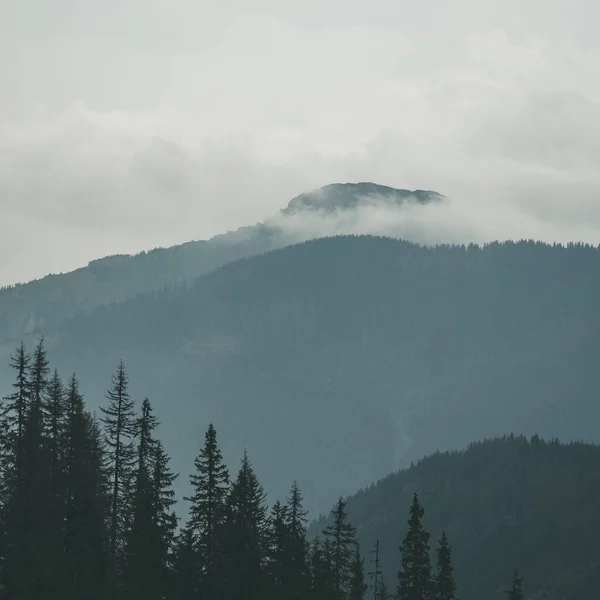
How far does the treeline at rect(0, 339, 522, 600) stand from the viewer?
65.9 meters

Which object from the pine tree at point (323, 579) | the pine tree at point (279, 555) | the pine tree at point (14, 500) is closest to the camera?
the pine tree at point (14, 500)

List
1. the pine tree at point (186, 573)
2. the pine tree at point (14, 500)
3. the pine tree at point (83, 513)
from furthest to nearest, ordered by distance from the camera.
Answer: the pine tree at point (186, 573) → the pine tree at point (83, 513) → the pine tree at point (14, 500)

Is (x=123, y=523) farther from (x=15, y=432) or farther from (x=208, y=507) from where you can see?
(x=15, y=432)

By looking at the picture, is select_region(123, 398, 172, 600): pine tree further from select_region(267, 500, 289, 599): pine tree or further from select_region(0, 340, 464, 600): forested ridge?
select_region(267, 500, 289, 599): pine tree

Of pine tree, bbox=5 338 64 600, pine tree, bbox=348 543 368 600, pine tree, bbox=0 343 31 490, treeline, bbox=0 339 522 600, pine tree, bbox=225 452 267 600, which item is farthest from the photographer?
pine tree, bbox=348 543 368 600

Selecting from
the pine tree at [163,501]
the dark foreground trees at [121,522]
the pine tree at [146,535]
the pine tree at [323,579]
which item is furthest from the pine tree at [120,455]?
the pine tree at [323,579]

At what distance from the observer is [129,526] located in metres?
73.4

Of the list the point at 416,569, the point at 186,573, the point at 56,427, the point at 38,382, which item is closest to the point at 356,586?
the point at 416,569

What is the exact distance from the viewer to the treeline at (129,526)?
6588 centimetres

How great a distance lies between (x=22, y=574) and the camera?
199ft

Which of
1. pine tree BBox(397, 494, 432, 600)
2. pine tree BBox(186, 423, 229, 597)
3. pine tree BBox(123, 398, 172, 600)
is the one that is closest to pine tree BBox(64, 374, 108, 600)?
pine tree BBox(123, 398, 172, 600)

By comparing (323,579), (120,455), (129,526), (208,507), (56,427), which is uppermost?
(56,427)

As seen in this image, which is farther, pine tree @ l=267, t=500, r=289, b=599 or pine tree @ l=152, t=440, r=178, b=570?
pine tree @ l=267, t=500, r=289, b=599

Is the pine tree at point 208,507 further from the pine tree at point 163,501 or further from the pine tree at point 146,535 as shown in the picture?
the pine tree at point 146,535
